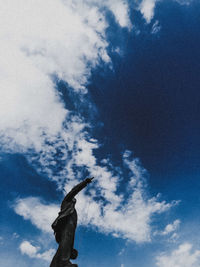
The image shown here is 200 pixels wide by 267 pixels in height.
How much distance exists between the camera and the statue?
Answer: 728 cm

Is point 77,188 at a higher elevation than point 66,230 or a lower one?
higher

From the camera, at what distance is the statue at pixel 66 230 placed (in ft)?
23.9

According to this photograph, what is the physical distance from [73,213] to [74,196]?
748 mm

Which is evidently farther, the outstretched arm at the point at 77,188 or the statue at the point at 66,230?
the outstretched arm at the point at 77,188

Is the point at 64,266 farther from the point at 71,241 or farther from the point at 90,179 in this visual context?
the point at 90,179

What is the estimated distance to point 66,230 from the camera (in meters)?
8.10

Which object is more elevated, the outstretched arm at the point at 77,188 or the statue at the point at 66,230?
the outstretched arm at the point at 77,188

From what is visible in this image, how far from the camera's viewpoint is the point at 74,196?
9070 millimetres

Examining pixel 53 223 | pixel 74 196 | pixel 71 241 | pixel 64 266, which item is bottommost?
pixel 64 266

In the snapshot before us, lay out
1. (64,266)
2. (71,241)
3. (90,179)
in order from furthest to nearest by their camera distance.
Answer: (90,179), (71,241), (64,266)

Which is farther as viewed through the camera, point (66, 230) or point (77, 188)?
point (77, 188)

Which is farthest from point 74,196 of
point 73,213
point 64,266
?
point 64,266

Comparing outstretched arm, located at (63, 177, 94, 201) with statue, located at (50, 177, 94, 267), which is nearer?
statue, located at (50, 177, 94, 267)

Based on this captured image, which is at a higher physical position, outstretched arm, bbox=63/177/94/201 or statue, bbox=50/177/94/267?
outstretched arm, bbox=63/177/94/201
